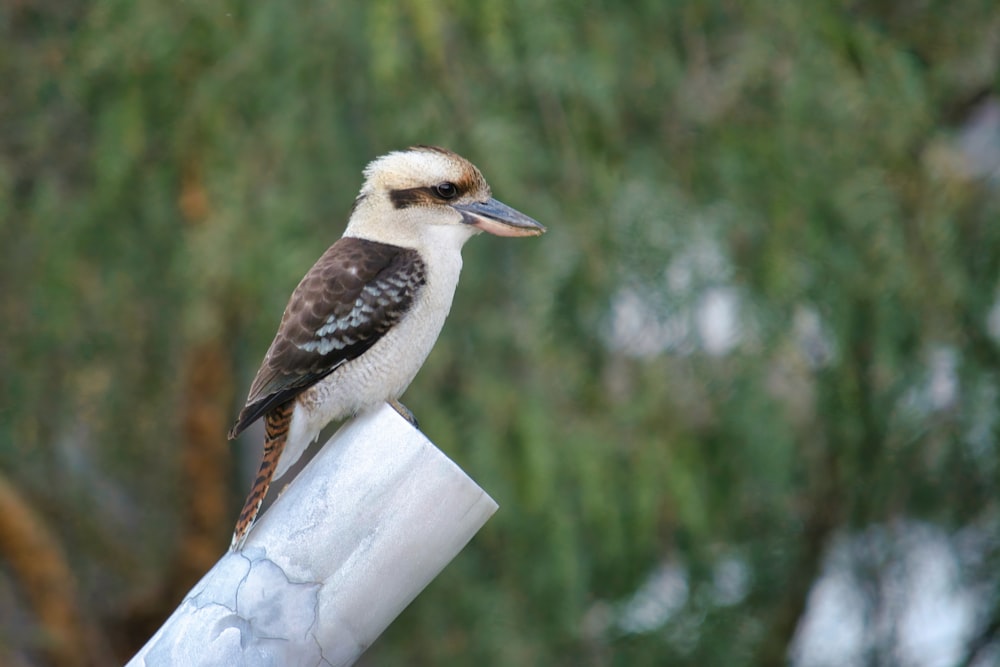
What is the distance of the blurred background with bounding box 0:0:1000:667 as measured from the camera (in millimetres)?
2625

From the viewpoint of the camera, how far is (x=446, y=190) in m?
1.44

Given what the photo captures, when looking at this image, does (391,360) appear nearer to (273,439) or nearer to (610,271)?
(273,439)

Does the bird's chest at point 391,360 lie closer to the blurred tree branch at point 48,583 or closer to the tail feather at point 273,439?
the tail feather at point 273,439

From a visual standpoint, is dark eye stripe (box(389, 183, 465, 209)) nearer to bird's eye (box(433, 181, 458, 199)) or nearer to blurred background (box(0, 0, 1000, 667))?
bird's eye (box(433, 181, 458, 199))

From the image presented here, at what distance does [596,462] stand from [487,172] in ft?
2.18

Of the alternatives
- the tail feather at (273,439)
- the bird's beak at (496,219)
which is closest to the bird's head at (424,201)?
the bird's beak at (496,219)

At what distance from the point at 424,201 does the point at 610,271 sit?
4.04ft

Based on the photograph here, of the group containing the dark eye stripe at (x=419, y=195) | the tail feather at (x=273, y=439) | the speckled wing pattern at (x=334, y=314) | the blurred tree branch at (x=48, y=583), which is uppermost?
the dark eye stripe at (x=419, y=195)

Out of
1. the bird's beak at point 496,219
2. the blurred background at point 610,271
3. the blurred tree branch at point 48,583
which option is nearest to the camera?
the bird's beak at point 496,219

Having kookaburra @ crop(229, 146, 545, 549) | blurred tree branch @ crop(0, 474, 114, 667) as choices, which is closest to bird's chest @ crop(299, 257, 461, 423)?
kookaburra @ crop(229, 146, 545, 549)

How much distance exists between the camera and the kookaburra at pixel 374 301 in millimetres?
1401

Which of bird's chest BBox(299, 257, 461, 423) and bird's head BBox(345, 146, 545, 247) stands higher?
bird's head BBox(345, 146, 545, 247)

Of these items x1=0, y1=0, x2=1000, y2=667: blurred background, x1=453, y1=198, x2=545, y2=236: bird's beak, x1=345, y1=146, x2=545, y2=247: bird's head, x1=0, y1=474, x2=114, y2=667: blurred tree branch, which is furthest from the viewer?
x1=0, y1=474, x2=114, y2=667: blurred tree branch

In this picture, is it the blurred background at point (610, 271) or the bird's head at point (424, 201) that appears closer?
the bird's head at point (424, 201)
